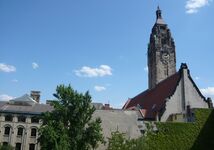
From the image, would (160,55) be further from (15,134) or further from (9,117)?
(15,134)

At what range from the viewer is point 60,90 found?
2994cm

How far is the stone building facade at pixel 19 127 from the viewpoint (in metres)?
47.1

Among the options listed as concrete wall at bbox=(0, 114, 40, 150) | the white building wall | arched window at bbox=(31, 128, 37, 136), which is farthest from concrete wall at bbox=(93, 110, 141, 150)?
concrete wall at bbox=(0, 114, 40, 150)

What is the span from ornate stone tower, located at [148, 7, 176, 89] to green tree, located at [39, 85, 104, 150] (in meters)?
38.6

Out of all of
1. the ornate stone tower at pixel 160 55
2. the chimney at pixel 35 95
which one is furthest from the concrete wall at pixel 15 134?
the ornate stone tower at pixel 160 55

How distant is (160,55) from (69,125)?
43.6 m

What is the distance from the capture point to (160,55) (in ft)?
227

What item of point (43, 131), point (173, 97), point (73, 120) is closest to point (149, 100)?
point (173, 97)

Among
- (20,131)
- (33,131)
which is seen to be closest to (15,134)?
(20,131)

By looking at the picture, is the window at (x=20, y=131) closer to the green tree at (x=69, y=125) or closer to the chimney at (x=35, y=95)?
the chimney at (x=35, y=95)

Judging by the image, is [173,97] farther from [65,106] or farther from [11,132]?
[11,132]

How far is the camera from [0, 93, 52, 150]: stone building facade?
1854 inches

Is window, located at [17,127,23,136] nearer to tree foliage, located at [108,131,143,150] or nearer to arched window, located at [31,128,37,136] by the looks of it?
arched window, located at [31,128,37,136]

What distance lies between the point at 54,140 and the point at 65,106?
3.90 metres
